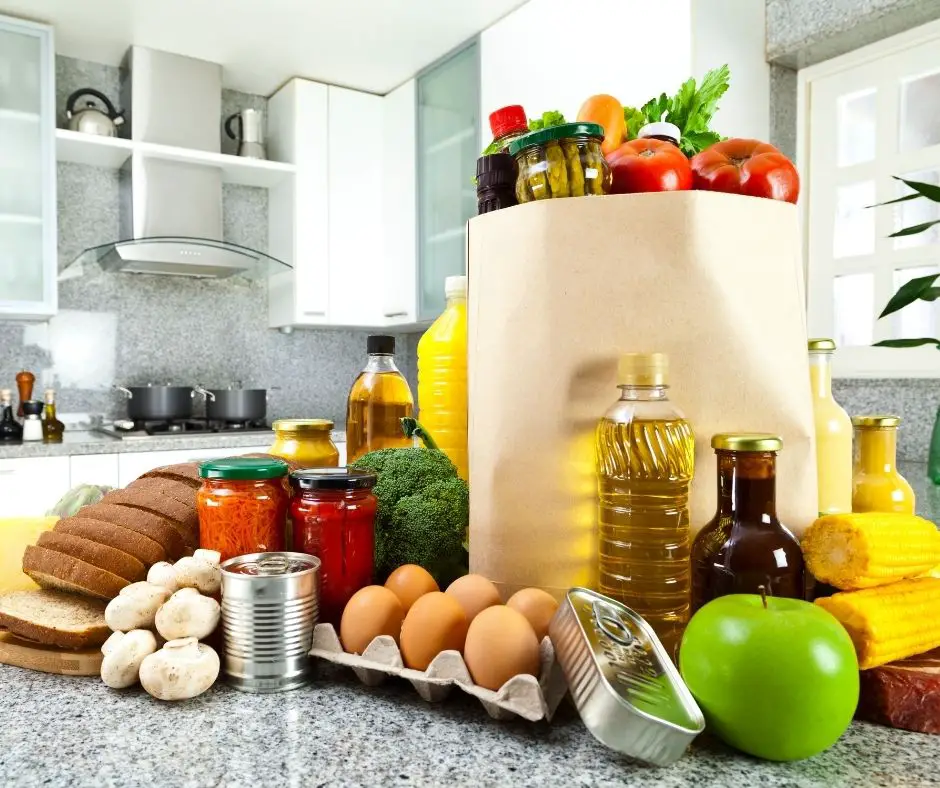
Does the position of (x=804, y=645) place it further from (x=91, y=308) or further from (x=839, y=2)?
(x=91, y=308)

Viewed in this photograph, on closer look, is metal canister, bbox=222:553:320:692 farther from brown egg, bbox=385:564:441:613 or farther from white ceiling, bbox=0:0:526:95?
white ceiling, bbox=0:0:526:95

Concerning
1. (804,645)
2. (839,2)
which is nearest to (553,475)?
(804,645)

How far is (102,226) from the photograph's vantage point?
133 inches

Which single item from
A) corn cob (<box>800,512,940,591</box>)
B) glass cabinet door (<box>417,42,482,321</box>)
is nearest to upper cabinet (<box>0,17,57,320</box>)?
glass cabinet door (<box>417,42,482,321</box>)

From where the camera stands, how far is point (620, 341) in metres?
0.60

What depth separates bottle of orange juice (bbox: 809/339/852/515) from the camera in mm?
699

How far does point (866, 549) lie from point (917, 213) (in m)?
2.13

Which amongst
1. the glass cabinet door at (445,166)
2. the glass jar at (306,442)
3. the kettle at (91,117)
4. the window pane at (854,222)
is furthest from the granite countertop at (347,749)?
the kettle at (91,117)

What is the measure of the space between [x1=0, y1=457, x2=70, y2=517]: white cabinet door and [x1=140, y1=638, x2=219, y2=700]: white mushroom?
2.32 meters

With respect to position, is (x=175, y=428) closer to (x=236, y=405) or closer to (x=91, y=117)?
(x=236, y=405)

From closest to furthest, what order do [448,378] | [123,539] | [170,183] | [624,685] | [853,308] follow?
[624,685], [123,539], [448,378], [853,308], [170,183]

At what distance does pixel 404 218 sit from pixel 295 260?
0.54 m

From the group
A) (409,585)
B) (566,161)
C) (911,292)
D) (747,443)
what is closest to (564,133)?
(566,161)

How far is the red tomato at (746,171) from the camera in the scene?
626 millimetres
